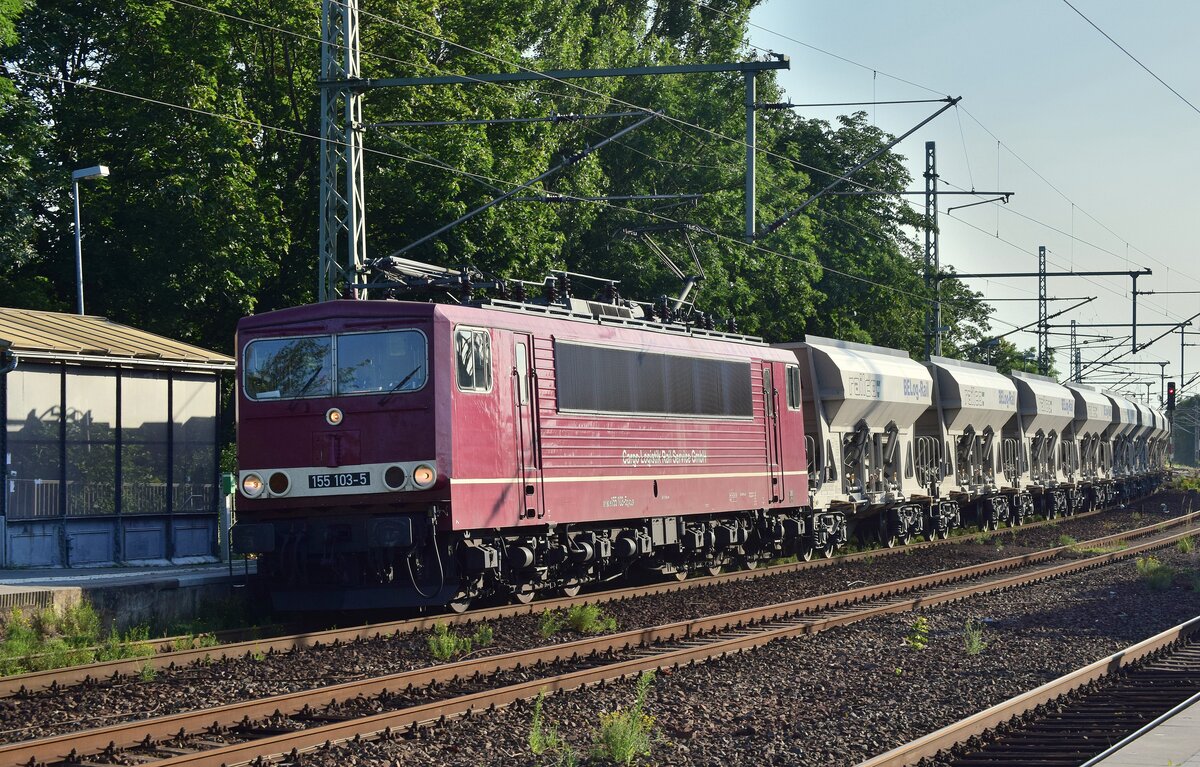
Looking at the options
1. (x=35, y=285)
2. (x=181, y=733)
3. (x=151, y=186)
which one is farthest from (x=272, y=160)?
(x=181, y=733)

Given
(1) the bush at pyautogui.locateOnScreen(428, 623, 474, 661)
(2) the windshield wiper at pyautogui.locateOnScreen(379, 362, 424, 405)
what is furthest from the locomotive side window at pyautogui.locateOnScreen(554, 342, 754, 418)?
(1) the bush at pyautogui.locateOnScreen(428, 623, 474, 661)

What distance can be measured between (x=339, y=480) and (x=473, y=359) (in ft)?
6.64

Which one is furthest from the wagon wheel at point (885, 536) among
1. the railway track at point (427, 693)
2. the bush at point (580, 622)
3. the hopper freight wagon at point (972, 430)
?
the bush at point (580, 622)

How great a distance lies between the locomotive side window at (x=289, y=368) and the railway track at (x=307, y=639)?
278 centimetres

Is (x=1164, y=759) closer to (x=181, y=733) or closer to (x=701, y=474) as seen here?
(x=181, y=733)

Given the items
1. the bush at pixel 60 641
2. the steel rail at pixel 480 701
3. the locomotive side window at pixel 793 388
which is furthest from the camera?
the locomotive side window at pixel 793 388

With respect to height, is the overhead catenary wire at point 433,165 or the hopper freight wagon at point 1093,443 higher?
the overhead catenary wire at point 433,165

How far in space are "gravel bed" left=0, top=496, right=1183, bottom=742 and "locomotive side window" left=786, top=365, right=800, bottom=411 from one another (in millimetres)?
3307

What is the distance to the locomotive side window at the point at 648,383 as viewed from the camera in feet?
59.8

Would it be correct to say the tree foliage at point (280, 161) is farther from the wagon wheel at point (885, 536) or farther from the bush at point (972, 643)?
the bush at point (972, 643)

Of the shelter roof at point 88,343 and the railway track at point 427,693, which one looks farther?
the shelter roof at point 88,343

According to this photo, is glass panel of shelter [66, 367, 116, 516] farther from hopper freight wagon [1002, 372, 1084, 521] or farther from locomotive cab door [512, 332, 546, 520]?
hopper freight wagon [1002, 372, 1084, 521]

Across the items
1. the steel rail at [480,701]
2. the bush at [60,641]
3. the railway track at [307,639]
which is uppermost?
the bush at [60,641]

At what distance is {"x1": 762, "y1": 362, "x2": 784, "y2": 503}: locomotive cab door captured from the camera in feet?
76.7
